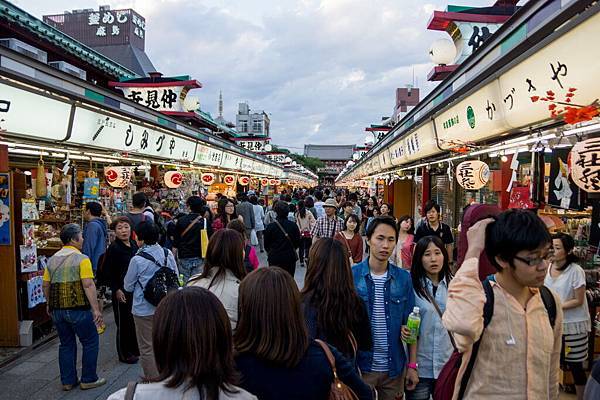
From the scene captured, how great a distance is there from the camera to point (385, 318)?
11.6ft

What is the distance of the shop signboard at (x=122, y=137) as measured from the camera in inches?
279

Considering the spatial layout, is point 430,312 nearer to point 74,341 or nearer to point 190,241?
point 74,341

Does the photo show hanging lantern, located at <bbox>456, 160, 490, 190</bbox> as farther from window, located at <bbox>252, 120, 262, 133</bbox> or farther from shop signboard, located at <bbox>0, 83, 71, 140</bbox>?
window, located at <bbox>252, 120, 262, 133</bbox>

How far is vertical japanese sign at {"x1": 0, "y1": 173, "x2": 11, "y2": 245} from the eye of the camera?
20.7ft

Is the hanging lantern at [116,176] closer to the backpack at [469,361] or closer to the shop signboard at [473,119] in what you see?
the shop signboard at [473,119]

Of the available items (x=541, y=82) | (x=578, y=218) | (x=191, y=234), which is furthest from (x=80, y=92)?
(x=578, y=218)

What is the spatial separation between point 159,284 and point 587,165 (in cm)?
420

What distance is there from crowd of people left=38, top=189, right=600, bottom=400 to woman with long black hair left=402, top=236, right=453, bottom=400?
0.03 ft

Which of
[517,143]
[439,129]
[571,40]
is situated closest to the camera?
[571,40]

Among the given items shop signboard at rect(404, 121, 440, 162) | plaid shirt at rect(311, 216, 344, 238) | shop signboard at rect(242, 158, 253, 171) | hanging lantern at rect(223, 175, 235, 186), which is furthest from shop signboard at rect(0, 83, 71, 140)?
hanging lantern at rect(223, 175, 235, 186)

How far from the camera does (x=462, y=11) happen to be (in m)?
8.55

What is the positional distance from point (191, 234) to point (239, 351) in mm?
5290

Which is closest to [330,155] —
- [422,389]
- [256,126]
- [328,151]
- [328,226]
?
[328,151]

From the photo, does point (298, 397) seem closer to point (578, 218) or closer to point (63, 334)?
point (63, 334)
